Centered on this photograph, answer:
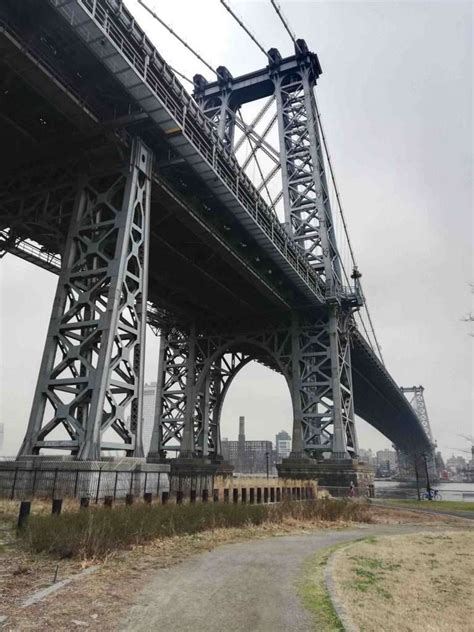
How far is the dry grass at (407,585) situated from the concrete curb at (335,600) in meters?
0.08

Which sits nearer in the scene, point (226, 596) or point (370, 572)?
point (226, 596)

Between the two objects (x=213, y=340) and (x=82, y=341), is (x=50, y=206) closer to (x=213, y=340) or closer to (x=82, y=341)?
(x=82, y=341)

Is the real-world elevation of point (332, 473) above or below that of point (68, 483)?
above

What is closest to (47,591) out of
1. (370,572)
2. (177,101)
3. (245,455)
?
(370,572)

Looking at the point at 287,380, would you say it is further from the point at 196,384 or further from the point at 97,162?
the point at 97,162

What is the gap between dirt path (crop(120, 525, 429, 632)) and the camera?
564cm

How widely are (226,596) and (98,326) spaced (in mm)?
13202

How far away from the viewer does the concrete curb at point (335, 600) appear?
5.56 m

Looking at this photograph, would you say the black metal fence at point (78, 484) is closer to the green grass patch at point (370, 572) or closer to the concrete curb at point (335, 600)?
the concrete curb at point (335, 600)

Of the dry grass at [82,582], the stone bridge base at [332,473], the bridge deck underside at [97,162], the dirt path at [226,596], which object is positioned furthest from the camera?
the stone bridge base at [332,473]

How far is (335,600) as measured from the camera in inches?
261

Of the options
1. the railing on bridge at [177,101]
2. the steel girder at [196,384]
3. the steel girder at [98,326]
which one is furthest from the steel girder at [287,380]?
the steel girder at [98,326]

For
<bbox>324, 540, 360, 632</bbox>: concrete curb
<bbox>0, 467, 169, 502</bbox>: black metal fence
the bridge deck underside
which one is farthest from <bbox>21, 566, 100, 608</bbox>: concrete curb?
the bridge deck underside

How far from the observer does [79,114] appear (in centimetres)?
1912
